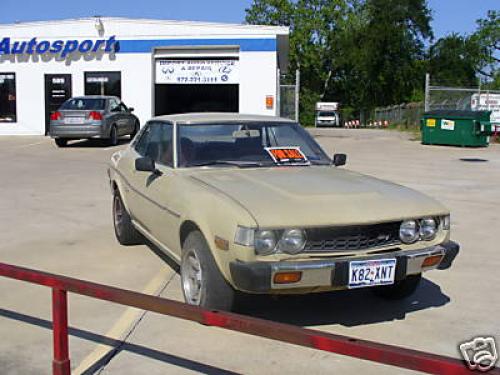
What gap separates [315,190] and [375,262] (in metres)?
0.70

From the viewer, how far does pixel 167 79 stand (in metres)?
23.6

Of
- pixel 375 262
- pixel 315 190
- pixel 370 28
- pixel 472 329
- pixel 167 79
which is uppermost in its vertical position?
pixel 370 28

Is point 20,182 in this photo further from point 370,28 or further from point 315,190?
point 370,28

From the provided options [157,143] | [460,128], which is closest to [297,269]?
[157,143]

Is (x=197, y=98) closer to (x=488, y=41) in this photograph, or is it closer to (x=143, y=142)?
(x=143, y=142)

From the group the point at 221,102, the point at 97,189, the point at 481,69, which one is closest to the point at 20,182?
the point at 97,189

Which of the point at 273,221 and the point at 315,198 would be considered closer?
the point at 273,221

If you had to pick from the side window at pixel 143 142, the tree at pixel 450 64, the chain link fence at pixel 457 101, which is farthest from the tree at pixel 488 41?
the side window at pixel 143 142

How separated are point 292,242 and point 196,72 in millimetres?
20113

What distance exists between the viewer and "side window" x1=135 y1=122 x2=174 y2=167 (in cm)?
557

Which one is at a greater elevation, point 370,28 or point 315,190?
point 370,28

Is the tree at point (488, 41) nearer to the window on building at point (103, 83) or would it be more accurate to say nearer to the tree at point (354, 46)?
the tree at point (354, 46)

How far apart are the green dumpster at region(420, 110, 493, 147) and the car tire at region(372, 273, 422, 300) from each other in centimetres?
1705

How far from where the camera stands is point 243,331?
2.66m
